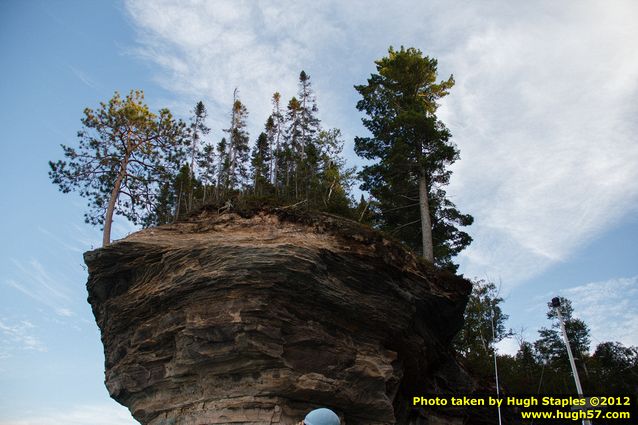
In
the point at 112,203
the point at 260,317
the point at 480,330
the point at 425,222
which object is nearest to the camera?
the point at 260,317

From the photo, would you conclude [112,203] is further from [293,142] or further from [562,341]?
Result: [562,341]

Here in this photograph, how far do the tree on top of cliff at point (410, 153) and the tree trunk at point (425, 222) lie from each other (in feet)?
0.14

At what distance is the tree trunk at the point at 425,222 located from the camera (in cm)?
1749

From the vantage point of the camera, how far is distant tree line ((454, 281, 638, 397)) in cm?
2191

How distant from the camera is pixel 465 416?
52.2ft

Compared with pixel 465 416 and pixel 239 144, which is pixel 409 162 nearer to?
pixel 465 416

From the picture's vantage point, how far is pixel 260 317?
11.4 meters

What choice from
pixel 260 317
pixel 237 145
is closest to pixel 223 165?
Answer: pixel 237 145

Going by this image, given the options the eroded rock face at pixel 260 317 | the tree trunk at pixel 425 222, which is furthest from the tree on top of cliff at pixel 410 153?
the eroded rock face at pixel 260 317

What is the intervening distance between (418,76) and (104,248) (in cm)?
1680

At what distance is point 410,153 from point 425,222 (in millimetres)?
3595

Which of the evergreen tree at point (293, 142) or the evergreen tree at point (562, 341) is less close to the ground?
the evergreen tree at point (293, 142)

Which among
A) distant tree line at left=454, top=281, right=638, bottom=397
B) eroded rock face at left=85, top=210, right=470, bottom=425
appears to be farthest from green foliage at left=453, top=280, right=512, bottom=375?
eroded rock face at left=85, top=210, right=470, bottom=425

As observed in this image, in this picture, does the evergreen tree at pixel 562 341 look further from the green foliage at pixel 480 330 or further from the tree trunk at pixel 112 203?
the tree trunk at pixel 112 203
